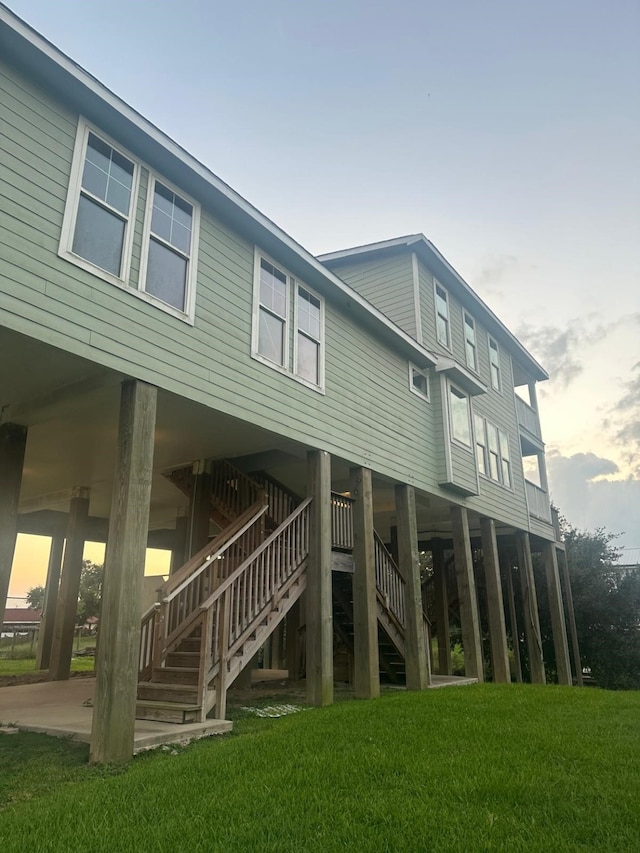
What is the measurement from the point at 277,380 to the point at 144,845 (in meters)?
5.73

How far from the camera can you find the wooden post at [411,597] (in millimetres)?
10523

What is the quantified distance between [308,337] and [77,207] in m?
4.07

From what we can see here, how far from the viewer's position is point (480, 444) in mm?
14602

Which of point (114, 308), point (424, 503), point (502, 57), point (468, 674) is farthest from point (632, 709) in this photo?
point (502, 57)

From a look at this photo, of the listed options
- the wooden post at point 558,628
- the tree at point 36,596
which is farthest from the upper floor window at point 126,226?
the tree at point 36,596

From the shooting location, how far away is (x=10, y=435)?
7.82 metres

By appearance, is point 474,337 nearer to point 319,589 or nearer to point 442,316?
point 442,316

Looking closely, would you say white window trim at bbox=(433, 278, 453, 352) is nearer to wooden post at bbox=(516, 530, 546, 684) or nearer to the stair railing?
wooden post at bbox=(516, 530, 546, 684)

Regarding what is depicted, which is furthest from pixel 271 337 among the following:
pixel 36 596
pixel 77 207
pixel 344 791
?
pixel 36 596

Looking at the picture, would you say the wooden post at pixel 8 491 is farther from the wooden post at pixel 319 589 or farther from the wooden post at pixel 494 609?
the wooden post at pixel 494 609

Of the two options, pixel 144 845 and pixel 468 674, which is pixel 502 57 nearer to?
pixel 468 674

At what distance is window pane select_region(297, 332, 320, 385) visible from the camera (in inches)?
347

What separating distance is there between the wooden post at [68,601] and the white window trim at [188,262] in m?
6.86

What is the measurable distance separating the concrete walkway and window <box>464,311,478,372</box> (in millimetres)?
11438
